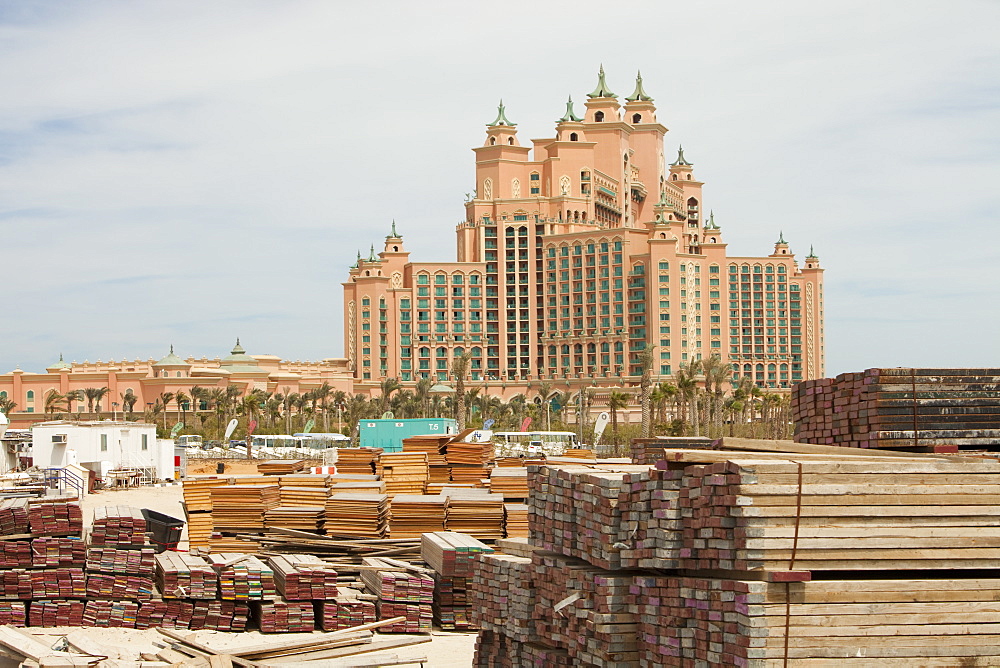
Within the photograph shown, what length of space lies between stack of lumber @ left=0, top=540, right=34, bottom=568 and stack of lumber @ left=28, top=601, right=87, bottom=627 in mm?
707

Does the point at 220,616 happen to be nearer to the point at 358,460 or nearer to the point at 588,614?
the point at 588,614

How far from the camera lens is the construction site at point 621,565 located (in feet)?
36.4

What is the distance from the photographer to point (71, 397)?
112312 millimetres

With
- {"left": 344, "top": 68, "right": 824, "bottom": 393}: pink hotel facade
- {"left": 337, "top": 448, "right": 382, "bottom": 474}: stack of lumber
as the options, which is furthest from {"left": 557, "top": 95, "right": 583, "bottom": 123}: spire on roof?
{"left": 337, "top": 448, "right": 382, "bottom": 474}: stack of lumber

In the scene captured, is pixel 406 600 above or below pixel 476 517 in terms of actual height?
below

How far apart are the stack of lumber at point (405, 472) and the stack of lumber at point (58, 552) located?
887 cm

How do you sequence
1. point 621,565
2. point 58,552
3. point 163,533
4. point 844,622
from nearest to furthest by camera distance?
point 844,622
point 621,565
point 58,552
point 163,533

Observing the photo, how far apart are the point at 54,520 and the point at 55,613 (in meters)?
1.60

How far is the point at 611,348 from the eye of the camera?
131m

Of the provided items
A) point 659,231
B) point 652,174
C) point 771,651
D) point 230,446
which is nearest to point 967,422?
point 771,651

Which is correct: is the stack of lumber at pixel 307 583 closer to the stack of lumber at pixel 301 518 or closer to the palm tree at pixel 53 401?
the stack of lumber at pixel 301 518

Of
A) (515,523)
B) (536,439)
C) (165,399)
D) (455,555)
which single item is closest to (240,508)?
(515,523)

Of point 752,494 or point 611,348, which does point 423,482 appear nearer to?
point 752,494

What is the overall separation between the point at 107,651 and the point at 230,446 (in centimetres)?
A: 6572
